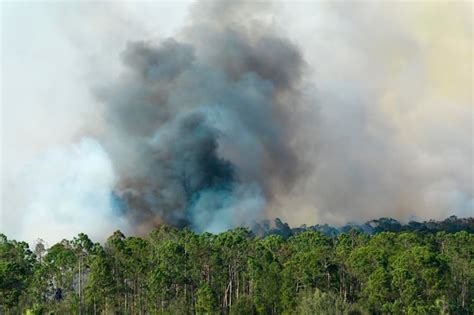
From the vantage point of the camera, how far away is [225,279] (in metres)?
75.9

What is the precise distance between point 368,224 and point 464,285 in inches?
4166

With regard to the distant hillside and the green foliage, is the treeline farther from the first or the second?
the distant hillside

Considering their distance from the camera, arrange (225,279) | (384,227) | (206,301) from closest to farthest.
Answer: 1. (206,301)
2. (225,279)
3. (384,227)

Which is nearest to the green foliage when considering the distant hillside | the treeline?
the treeline

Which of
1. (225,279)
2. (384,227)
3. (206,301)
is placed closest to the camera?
(206,301)

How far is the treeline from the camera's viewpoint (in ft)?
212

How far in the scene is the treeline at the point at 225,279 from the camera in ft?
212

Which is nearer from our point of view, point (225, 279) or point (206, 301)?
point (206, 301)

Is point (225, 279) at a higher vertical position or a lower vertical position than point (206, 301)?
higher

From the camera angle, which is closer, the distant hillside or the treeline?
the treeline

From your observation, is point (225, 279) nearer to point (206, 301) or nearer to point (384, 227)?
point (206, 301)

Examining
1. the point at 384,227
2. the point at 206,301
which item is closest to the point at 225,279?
the point at 206,301

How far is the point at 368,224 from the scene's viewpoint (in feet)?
579

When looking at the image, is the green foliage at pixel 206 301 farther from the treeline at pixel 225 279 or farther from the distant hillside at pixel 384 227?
the distant hillside at pixel 384 227
